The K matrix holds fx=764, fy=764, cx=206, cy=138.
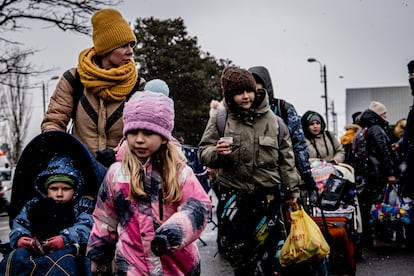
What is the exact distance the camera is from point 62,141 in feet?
15.7

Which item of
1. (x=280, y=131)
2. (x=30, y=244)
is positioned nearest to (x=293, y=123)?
(x=280, y=131)

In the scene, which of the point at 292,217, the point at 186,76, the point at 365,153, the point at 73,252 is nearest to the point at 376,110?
the point at 365,153

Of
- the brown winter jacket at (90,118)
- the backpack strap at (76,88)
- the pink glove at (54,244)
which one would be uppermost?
the backpack strap at (76,88)

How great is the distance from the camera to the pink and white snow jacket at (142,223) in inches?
148

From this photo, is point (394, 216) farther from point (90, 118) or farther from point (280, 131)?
point (90, 118)

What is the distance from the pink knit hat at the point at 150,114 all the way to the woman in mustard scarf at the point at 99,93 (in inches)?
35.0

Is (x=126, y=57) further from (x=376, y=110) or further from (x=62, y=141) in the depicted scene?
(x=376, y=110)

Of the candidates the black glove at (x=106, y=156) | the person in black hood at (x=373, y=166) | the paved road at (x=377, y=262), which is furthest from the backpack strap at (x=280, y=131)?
the person in black hood at (x=373, y=166)

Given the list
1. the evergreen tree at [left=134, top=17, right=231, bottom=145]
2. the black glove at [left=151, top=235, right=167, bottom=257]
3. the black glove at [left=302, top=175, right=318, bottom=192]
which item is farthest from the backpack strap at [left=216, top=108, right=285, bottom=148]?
the evergreen tree at [left=134, top=17, right=231, bottom=145]

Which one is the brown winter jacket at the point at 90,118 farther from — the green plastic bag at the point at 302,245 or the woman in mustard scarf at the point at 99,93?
the green plastic bag at the point at 302,245

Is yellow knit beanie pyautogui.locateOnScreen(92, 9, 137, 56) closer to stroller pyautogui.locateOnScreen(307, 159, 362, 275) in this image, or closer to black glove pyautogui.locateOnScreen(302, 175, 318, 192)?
black glove pyautogui.locateOnScreen(302, 175, 318, 192)

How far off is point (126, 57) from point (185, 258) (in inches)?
72.4

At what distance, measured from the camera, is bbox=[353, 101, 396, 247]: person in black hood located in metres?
10.4

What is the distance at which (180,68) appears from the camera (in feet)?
131
